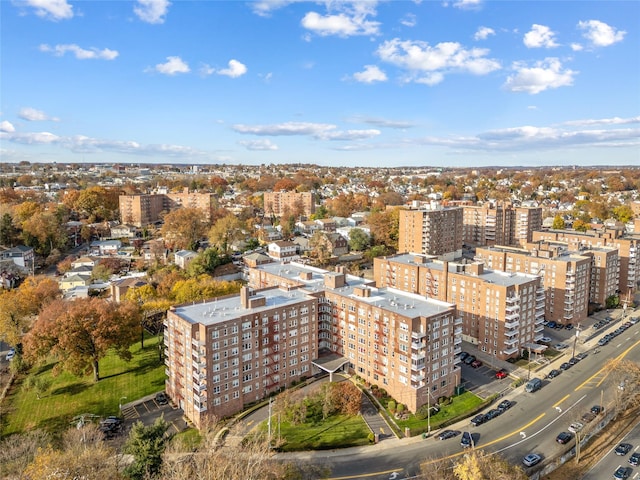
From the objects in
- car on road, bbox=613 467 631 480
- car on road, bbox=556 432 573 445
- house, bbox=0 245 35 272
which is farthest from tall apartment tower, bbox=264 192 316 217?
car on road, bbox=613 467 631 480

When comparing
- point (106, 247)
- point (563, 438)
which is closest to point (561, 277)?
point (563, 438)

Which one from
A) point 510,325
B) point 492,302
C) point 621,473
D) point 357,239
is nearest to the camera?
point 621,473

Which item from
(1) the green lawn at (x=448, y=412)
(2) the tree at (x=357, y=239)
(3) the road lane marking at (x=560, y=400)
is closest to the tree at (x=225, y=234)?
(2) the tree at (x=357, y=239)

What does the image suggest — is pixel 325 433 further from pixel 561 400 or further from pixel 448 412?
pixel 561 400

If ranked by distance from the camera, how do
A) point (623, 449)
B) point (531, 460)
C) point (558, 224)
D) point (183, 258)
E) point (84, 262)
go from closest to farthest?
point (531, 460) → point (623, 449) → point (183, 258) → point (84, 262) → point (558, 224)

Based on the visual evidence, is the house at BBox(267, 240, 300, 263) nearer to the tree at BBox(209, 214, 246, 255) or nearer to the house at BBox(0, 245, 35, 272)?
the tree at BBox(209, 214, 246, 255)

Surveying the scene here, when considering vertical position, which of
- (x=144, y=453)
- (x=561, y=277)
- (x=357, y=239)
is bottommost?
(x=144, y=453)

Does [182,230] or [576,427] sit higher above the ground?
[182,230]

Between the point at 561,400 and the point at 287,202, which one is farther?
the point at 287,202
